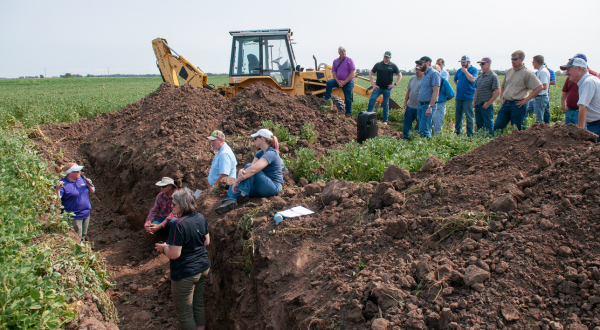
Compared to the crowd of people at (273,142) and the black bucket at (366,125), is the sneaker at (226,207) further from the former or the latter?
the black bucket at (366,125)

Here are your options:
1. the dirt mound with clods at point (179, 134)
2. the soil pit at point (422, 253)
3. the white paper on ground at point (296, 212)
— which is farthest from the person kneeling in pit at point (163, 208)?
the white paper on ground at point (296, 212)

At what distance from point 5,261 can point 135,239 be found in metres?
4.38

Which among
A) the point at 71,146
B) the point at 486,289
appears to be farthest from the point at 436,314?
the point at 71,146

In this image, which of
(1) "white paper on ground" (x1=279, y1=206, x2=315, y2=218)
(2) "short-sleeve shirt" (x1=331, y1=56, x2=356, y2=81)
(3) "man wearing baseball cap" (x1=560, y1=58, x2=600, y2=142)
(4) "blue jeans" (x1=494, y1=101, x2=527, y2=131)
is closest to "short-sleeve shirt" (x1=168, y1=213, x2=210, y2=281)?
(1) "white paper on ground" (x1=279, y1=206, x2=315, y2=218)

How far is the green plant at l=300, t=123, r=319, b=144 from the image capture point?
28.3 feet

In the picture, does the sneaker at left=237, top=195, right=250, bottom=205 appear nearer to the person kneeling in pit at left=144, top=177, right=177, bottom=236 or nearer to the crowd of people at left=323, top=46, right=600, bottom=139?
the person kneeling in pit at left=144, top=177, right=177, bottom=236

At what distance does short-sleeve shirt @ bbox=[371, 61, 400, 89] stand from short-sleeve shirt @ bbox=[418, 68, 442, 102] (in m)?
1.92

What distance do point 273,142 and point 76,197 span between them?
355cm

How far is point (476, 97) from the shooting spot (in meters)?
8.48

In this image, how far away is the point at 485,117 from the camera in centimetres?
847

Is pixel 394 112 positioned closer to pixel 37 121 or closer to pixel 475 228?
pixel 475 228

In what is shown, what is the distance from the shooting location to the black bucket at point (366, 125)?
8.84 m

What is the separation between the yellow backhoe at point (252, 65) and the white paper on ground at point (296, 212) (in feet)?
24.3

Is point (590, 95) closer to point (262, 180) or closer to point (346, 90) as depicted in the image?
point (262, 180)
